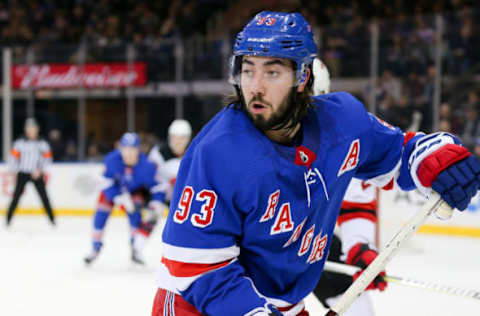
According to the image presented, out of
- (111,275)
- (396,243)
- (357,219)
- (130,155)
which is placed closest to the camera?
(396,243)

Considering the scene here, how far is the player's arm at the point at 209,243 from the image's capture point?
121 centimetres

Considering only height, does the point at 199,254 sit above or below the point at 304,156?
below

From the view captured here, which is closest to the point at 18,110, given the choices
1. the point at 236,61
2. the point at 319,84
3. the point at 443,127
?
the point at 443,127

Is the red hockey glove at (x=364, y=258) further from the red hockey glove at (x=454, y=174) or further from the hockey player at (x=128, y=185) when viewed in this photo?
the hockey player at (x=128, y=185)

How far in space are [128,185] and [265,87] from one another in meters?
4.04

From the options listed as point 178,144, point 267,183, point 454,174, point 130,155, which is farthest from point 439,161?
point 178,144

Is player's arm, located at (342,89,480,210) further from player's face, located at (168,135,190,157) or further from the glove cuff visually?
player's face, located at (168,135,190,157)

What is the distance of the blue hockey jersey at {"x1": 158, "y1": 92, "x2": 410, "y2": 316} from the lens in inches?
47.8

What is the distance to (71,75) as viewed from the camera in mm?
8250

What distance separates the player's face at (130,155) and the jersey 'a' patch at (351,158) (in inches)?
149

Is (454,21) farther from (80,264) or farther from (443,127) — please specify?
(80,264)

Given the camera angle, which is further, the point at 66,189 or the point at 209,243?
the point at 66,189

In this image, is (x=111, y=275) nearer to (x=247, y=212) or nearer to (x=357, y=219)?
(x=357, y=219)

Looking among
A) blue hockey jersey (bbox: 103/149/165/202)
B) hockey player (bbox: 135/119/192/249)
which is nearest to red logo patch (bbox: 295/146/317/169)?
hockey player (bbox: 135/119/192/249)
